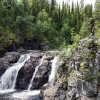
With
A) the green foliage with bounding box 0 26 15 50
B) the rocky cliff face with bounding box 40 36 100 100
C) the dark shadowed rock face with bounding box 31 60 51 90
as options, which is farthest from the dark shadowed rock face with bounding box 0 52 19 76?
the rocky cliff face with bounding box 40 36 100 100

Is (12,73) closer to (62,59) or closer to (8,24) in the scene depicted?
(62,59)

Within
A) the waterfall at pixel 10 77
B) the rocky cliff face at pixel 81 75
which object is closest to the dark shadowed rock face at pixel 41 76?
the waterfall at pixel 10 77

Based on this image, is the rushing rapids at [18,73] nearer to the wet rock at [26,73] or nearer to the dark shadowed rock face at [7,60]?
the wet rock at [26,73]

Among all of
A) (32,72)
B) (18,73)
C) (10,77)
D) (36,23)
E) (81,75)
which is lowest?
(10,77)

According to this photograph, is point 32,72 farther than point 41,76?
Yes

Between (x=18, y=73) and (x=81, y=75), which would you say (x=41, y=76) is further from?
(x=81, y=75)

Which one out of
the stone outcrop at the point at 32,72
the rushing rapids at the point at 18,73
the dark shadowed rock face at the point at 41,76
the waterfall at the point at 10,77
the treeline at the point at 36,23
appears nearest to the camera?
the rushing rapids at the point at 18,73

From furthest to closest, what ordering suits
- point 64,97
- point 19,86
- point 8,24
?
1. point 8,24
2. point 19,86
3. point 64,97

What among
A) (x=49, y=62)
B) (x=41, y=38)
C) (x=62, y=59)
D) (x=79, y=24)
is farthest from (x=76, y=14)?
(x=62, y=59)

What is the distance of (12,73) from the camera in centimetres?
3766

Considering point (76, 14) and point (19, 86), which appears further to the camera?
point (76, 14)

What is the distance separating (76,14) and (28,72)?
6254cm

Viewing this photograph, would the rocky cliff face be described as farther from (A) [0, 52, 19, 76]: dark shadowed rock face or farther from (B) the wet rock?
(A) [0, 52, 19, 76]: dark shadowed rock face

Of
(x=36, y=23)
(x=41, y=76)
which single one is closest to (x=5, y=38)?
(x=41, y=76)
